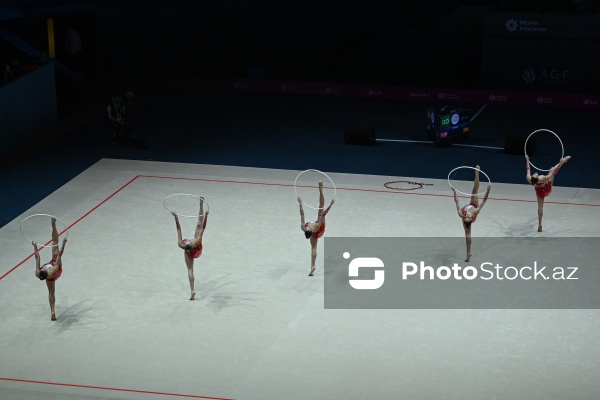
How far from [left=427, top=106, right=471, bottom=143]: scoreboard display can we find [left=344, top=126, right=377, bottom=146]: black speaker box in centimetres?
169

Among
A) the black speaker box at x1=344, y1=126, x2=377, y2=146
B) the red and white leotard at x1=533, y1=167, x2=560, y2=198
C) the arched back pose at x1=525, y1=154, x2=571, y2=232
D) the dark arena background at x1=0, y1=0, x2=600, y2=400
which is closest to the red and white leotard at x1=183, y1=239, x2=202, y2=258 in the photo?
the dark arena background at x1=0, y1=0, x2=600, y2=400

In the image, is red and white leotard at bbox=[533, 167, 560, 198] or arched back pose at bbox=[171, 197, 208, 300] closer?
arched back pose at bbox=[171, 197, 208, 300]

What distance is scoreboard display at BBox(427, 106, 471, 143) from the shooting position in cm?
2886

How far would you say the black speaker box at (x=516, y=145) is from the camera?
28031 millimetres

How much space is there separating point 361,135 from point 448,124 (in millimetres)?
2409

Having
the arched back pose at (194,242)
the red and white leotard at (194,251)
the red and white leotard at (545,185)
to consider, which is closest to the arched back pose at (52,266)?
the arched back pose at (194,242)

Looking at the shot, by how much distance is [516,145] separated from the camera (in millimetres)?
28078

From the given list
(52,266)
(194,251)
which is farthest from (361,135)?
(52,266)

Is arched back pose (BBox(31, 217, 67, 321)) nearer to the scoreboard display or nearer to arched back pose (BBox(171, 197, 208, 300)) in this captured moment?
arched back pose (BBox(171, 197, 208, 300))

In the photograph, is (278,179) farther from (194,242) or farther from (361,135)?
(194,242)

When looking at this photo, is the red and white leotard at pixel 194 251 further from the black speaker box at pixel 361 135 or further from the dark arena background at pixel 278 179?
the black speaker box at pixel 361 135

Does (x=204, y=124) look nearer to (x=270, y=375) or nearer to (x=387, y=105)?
(x=387, y=105)

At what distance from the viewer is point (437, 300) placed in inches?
755

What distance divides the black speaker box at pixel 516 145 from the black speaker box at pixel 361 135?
3669 millimetres
